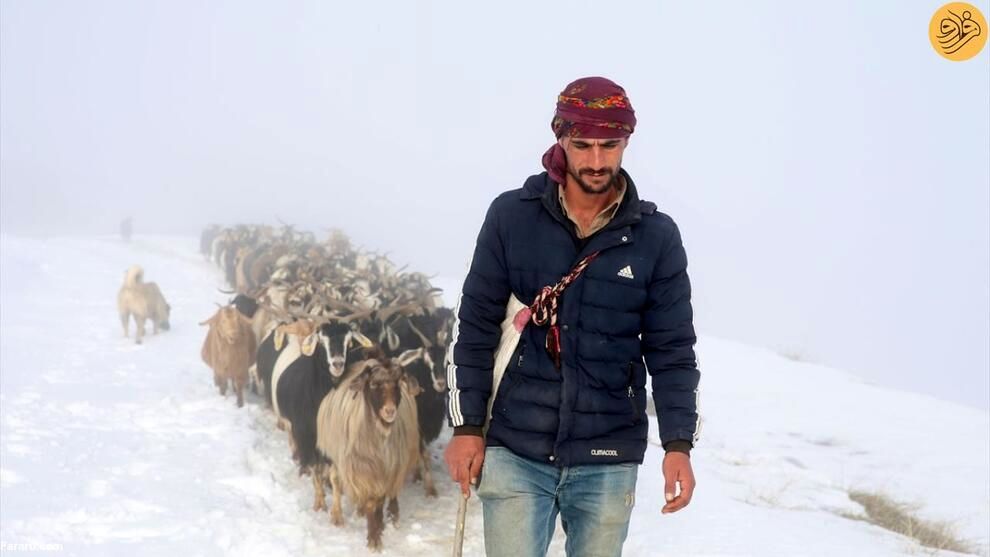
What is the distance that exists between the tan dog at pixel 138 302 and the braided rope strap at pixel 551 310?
11008 mm

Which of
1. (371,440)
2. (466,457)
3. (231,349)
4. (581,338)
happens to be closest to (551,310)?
(581,338)

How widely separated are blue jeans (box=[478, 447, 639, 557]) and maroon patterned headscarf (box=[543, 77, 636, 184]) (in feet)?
3.67

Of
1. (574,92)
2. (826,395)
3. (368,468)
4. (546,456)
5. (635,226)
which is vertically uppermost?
(574,92)

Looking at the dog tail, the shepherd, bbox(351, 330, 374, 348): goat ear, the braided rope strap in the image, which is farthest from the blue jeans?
the dog tail

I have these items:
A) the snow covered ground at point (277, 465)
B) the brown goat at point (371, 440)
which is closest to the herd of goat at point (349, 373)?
the brown goat at point (371, 440)

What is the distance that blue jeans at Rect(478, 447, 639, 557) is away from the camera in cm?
260

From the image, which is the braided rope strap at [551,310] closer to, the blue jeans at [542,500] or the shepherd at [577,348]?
the shepherd at [577,348]

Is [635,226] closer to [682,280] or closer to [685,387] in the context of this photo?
[682,280]

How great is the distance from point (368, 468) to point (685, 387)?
10.9ft

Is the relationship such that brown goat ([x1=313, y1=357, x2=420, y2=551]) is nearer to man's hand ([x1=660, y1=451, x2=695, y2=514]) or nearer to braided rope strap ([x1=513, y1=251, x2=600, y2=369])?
braided rope strap ([x1=513, y1=251, x2=600, y2=369])

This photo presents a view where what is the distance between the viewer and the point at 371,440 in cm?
544

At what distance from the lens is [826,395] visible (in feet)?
43.0

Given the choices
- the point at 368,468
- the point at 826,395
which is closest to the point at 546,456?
the point at 368,468

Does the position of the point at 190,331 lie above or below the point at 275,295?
below
